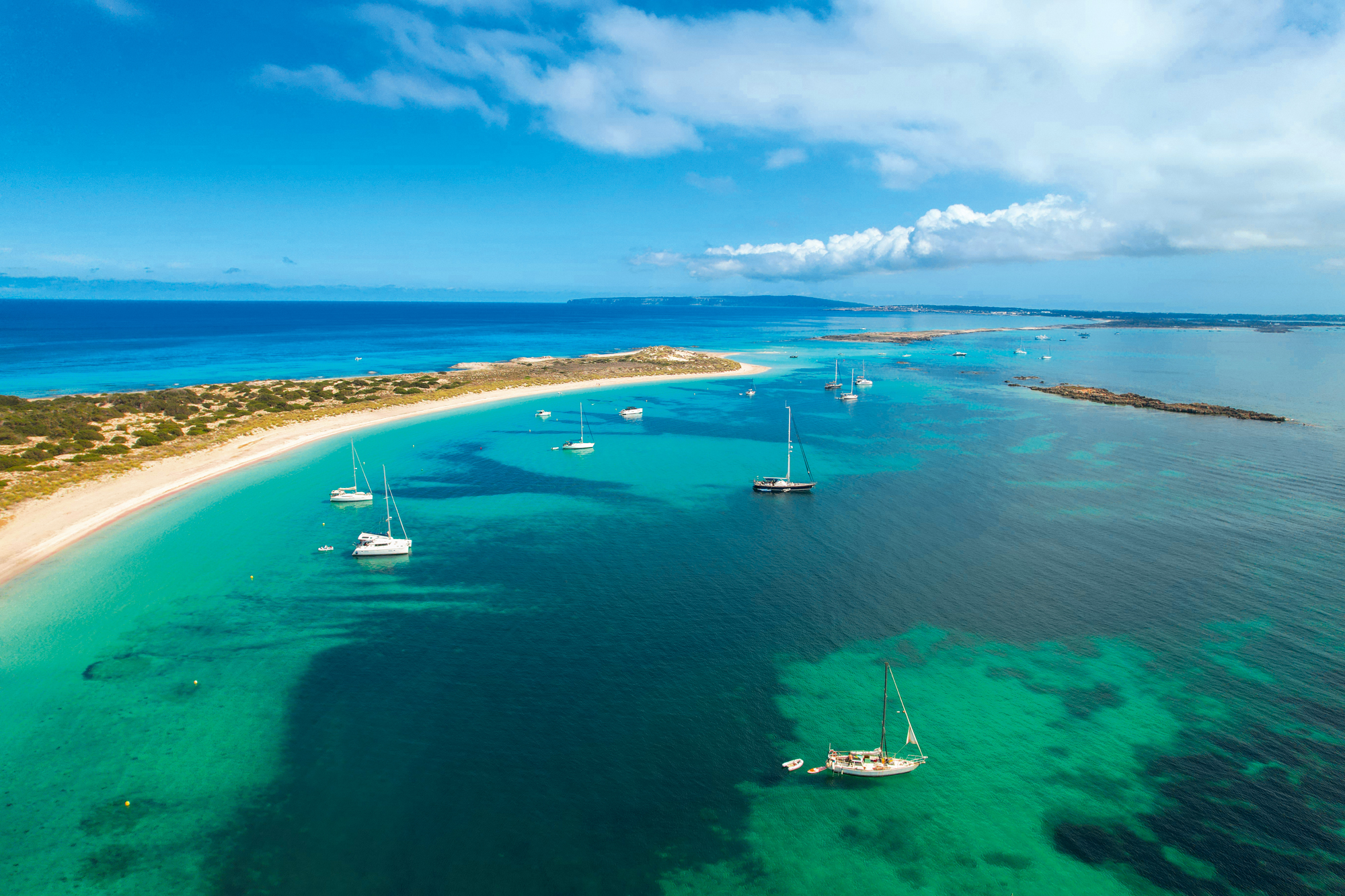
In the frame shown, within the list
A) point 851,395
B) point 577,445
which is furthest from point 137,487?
point 851,395

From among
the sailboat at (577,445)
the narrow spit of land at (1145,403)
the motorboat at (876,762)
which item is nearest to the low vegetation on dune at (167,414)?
the sailboat at (577,445)

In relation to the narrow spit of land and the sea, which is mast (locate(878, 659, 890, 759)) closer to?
the sea

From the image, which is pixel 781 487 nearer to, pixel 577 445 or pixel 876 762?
pixel 577 445

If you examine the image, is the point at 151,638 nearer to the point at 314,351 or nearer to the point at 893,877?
the point at 893,877

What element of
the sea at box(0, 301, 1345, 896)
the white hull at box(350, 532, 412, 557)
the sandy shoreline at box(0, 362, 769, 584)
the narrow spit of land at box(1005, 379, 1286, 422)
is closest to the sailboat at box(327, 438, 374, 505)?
the sea at box(0, 301, 1345, 896)

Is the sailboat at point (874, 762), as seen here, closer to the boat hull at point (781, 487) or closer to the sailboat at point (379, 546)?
the sailboat at point (379, 546)

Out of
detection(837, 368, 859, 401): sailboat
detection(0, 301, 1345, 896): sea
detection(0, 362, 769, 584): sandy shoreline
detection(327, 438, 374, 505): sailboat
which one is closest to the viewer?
detection(0, 301, 1345, 896): sea

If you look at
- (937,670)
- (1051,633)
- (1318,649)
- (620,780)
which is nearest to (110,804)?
(620,780)
